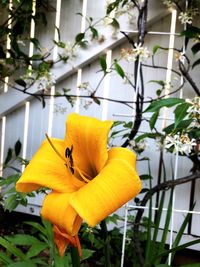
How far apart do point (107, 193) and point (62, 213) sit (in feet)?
0.28

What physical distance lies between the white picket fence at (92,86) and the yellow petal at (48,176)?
0.96 meters

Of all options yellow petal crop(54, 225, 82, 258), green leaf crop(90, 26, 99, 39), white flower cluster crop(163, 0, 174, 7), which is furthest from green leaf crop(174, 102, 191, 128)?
green leaf crop(90, 26, 99, 39)

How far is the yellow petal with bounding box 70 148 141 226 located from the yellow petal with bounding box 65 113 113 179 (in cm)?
6

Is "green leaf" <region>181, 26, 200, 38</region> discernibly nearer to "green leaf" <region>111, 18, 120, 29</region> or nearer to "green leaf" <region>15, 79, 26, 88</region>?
"green leaf" <region>111, 18, 120, 29</region>

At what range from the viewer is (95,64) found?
1.84 m

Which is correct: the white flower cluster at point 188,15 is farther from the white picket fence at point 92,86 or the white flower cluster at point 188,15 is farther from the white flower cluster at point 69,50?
the white flower cluster at point 69,50

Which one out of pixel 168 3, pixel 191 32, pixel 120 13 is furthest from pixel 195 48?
pixel 120 13

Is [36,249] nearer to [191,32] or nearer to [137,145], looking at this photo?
[137,145]

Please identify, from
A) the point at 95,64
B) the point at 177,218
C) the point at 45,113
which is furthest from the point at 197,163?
the point at 45,113

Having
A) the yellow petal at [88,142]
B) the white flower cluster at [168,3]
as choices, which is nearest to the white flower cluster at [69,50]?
the white flower cluster at [168,3]

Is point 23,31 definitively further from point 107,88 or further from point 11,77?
point 107,88

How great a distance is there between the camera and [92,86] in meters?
1.85

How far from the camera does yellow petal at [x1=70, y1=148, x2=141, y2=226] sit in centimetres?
56

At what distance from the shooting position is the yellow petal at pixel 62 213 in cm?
59
